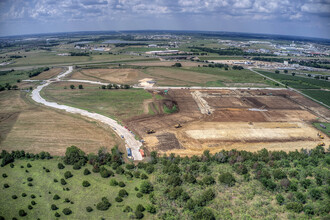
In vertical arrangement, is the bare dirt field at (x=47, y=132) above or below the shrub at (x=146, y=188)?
above

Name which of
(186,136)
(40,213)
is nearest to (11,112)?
(40,213)

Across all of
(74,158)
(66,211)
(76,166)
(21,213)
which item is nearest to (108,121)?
(74,158)

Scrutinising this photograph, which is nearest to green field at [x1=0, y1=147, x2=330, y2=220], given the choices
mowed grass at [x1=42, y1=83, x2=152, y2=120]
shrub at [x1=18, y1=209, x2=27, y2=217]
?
shrub at [x1=18, y1=209, x2=27, y2=217]

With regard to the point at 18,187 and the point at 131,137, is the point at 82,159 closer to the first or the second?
the point at 18,187

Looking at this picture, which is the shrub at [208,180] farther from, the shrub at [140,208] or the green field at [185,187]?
the shrub at [140,208]

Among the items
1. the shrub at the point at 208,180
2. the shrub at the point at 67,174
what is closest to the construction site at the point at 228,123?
the shrub at the point at 208,180

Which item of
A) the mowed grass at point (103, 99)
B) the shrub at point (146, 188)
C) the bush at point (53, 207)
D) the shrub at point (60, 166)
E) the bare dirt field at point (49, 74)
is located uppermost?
the bare dirt field at point (49, 74)
